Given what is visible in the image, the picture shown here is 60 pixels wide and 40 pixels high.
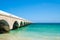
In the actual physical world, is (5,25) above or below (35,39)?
above

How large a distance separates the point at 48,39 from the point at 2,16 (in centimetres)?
448

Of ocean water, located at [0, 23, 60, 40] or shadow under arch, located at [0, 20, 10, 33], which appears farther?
shadow under arch, located at [0, 20, 10, 33]

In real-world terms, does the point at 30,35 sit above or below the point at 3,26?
below

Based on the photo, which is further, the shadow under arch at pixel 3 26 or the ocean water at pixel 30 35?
the shadow under arch at pixel 3 26

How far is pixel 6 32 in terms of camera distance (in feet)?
43.6

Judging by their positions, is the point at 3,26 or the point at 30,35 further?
the point at 3,26

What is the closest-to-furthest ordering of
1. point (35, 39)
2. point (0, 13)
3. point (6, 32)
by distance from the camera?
point (35, 39) < point (0, 13) < point (6, 32)

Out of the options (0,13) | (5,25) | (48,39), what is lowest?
(48,39)

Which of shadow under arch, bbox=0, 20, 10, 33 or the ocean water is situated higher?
shadow under arch, bbox=0, 20, 10, 33

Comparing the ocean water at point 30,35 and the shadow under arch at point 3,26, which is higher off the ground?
the shadow under arch at point 3,26

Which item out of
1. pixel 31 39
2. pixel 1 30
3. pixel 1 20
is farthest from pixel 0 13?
pixel 31 39

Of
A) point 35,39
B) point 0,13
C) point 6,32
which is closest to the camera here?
point 35,39

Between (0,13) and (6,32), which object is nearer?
(0,13)

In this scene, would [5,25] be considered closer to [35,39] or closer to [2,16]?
[2,16]
